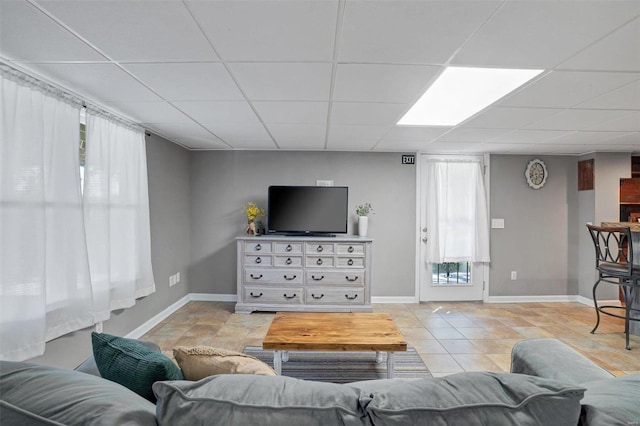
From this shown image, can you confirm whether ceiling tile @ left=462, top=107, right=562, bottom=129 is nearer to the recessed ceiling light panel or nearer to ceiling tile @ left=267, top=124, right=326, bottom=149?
the recessed ceiling light panel

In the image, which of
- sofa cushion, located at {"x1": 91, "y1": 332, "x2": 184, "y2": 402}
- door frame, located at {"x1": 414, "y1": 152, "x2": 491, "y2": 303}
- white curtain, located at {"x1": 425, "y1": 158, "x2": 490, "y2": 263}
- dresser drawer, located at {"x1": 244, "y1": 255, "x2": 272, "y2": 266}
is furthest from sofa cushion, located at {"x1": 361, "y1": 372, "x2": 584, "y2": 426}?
white curtain, located at {"x1": 425, "y1": 158, "x2": 490, "y2": 263}

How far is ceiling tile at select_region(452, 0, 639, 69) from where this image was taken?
4.52 feet

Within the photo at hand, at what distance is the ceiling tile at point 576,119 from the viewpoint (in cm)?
277

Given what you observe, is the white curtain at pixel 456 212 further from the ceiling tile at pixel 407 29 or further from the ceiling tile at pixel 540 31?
the ceiling tile at pixel 407 29

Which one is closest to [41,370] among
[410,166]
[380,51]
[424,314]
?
[380,51]

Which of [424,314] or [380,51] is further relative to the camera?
[424,314]

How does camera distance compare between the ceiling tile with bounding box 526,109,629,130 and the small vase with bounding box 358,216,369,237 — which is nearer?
the ceiling tile with bounding box 526,109,629,130

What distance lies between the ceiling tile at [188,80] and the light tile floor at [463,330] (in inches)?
92.7

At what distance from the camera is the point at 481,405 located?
75cm

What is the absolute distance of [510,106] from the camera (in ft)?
8.64

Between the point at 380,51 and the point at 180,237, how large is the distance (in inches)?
147

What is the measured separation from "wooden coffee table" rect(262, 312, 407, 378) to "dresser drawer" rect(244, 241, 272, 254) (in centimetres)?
147

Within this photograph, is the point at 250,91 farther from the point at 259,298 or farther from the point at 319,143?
the point at 259,298

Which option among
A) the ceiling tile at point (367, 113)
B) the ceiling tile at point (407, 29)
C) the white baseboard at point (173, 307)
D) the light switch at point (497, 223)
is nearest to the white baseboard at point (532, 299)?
the light switch at point (497, 223)
